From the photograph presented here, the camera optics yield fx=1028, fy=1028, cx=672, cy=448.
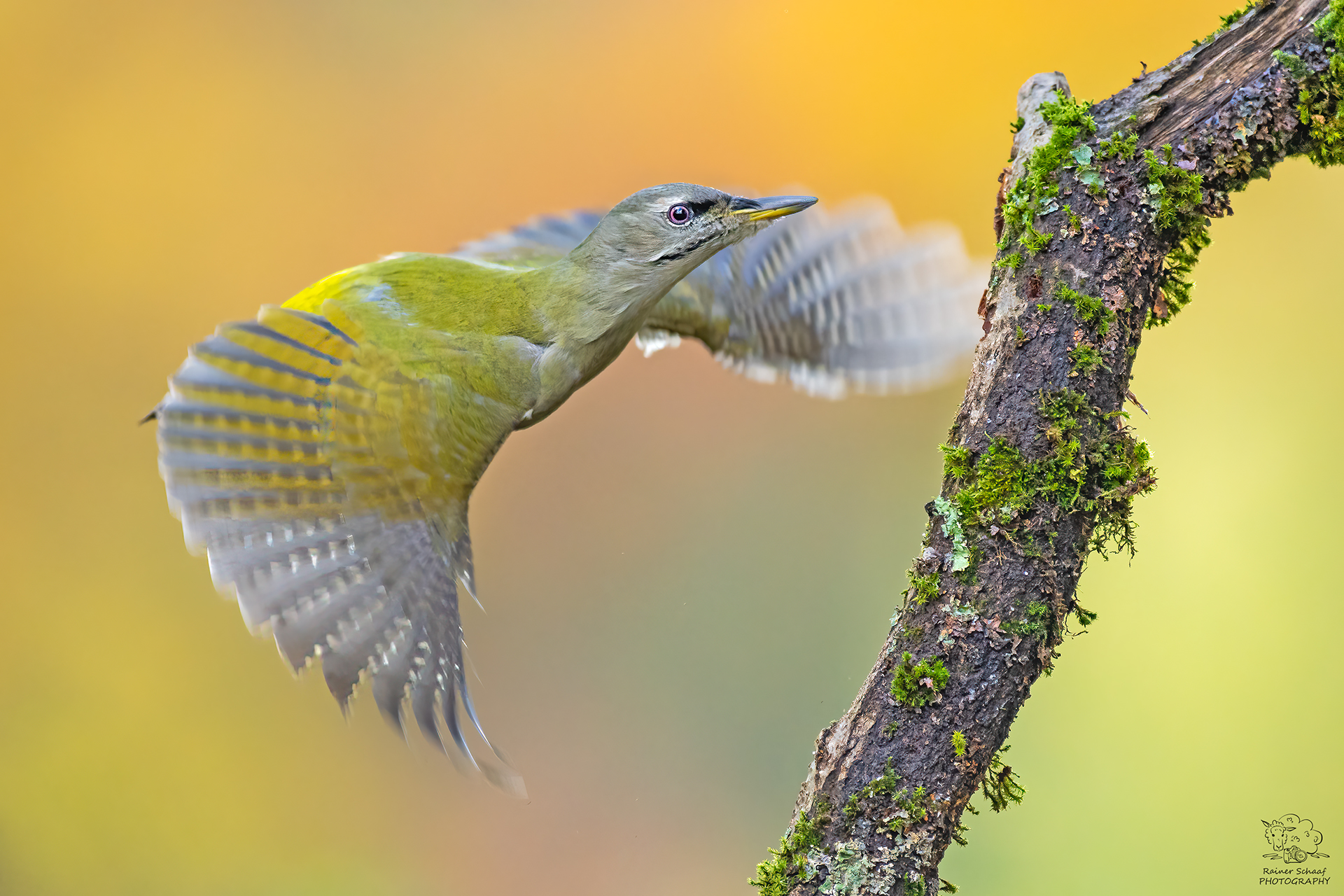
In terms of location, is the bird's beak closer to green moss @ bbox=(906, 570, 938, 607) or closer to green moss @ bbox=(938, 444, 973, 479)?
green moss @ bbox=(938, 444, 973, 479)

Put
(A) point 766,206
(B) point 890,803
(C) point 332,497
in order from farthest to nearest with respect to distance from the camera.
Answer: (A) point 766,206, (C) point 332,497, (B) point 890,803

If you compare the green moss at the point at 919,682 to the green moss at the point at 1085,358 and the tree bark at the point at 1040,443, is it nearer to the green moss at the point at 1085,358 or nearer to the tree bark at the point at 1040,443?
the tree bark at the point at 1040,443

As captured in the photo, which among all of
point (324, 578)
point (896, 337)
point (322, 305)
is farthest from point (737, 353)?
point (324, 578)

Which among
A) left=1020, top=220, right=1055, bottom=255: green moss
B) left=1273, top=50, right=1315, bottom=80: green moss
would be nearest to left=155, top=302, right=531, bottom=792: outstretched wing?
left=1020, top=220, right=1055, bottom=255: green moss

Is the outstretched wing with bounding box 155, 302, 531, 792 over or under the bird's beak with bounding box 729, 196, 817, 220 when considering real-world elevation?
under

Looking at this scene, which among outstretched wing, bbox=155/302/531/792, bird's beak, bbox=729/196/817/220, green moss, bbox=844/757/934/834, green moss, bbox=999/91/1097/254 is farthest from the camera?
bird's beak, bbox=729/196/817/220

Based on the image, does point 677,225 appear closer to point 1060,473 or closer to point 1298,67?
point 1060,473

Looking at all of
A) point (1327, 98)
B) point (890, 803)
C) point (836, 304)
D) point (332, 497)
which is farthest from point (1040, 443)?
point (332, 497)

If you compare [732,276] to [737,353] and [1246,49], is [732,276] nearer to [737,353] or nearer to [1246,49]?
[737,353]
